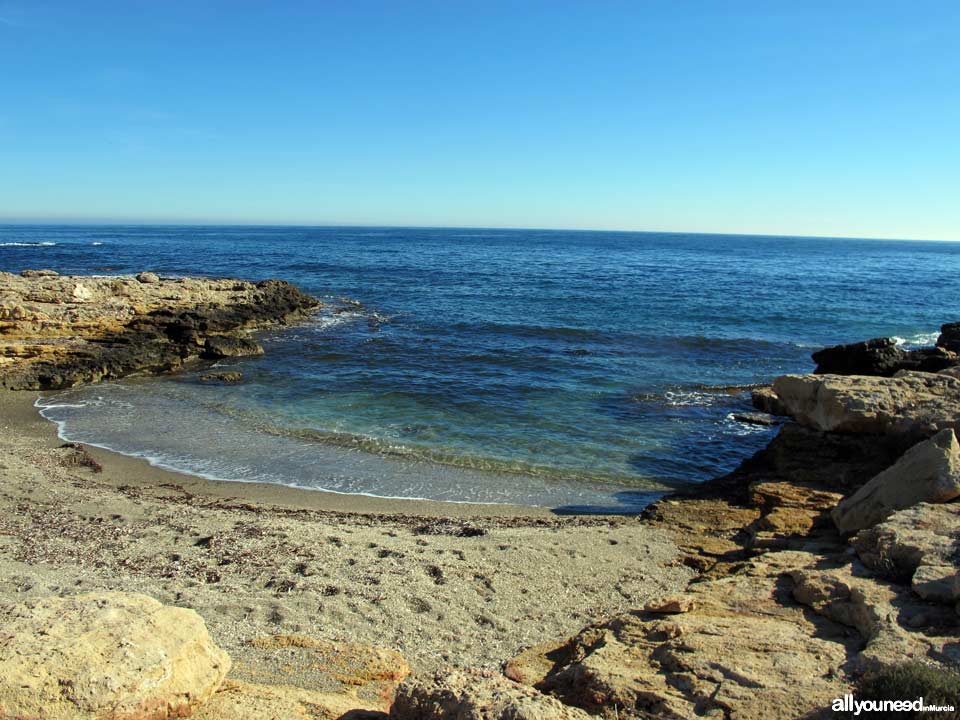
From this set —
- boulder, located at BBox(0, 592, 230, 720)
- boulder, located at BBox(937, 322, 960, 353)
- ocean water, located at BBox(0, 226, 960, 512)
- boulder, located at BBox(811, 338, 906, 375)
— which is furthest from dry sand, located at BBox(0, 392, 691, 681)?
boulder, located at BBox(937, 322, 960, 353)

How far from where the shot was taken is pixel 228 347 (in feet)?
77.7

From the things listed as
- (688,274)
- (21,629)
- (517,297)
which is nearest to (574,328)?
(517,297)

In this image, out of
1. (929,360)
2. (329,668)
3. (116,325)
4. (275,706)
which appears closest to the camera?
(275,706)

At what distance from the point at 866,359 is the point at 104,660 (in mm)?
20397

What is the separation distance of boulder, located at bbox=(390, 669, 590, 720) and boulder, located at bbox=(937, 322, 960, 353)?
22.7 meters

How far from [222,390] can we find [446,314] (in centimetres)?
1683

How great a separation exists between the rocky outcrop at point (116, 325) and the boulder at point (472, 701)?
18.8m

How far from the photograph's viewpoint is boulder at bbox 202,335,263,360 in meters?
23.4

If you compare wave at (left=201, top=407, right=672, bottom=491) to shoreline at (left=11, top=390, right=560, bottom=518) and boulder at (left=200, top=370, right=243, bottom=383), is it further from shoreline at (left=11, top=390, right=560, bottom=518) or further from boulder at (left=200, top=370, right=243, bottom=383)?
boulder at (left=200, top=370, right=243, bottom=383)

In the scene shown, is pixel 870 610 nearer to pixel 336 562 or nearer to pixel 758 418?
pixel 336 562

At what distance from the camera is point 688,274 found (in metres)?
60.4

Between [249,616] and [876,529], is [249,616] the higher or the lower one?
the lower one

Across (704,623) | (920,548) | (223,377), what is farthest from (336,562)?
(223,377)

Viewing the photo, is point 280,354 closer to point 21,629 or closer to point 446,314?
point 446,314
